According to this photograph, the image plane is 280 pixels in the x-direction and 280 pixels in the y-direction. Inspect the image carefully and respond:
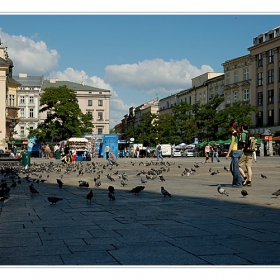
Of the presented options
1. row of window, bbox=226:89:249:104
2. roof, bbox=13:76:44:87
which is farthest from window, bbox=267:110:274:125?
roof, bbox=13:76:44:87

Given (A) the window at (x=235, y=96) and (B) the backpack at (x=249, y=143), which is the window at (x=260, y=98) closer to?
(A) the window at (x=235, y=96)

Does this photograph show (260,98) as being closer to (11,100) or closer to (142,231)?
(11,100)

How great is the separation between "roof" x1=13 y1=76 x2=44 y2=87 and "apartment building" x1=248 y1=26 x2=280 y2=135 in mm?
60316

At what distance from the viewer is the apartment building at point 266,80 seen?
228 feet

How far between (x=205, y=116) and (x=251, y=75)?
952 centimetres

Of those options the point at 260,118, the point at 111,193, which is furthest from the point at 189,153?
the point at 111,193

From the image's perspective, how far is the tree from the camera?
257 feet

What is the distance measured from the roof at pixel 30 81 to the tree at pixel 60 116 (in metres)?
40.7

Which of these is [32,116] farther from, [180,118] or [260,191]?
[260,191]

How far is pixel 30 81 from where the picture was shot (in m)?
122

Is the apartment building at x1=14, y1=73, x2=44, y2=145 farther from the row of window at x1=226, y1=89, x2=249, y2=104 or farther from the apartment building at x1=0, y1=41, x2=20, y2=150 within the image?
the apartment building at x1=0, y1=41, x2=20, y2=150

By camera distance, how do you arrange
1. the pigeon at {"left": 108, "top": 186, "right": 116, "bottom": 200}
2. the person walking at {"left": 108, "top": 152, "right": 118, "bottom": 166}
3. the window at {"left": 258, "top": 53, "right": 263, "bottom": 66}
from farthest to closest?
the window at {"left": 258, "top": 53, "right": 263, "bottom": 66}, the person walking at {"left": 108, "top": 152, "right": 118, "bottom": 166}, the pigeon at {"left": 108, "top": 186, "right": 116, "bottom": 200}

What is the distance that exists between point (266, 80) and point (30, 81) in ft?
221

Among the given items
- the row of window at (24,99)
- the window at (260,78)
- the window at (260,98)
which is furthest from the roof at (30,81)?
the window at (260,98)
